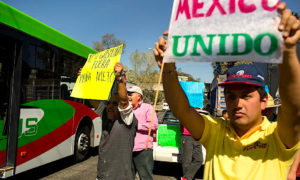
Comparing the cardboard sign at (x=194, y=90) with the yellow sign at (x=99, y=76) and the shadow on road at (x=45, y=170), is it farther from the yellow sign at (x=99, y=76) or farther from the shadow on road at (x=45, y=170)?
the shadow on road at (x=45, y=170)

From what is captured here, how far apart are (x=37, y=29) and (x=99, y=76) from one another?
2.74 metres

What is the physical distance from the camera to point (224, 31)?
4.62 ft

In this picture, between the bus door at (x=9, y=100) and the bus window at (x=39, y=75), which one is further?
the bus window at (x=39, y=75)

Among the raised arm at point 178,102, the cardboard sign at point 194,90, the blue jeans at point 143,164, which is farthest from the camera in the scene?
the cardboard sign at point 194,90

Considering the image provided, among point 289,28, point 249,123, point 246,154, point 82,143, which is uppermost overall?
point 289,28

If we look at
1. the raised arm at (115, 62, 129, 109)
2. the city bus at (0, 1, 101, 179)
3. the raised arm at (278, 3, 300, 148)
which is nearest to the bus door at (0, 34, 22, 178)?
the city bus at (0, 1, 101, 179)

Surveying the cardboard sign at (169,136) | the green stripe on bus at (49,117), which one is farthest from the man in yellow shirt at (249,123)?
the cardboard sign at (169,136)

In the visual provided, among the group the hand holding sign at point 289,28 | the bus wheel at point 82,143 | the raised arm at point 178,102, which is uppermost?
the hand holding sign at point 289,28

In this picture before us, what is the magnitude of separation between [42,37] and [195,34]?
468 cm

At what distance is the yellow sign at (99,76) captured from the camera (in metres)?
3.11

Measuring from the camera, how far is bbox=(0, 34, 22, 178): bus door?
418cm

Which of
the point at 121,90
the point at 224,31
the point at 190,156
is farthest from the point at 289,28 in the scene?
the point at 190,156

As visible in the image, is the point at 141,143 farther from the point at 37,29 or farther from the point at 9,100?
the point at 37,29

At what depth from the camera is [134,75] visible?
4069 centimetres
